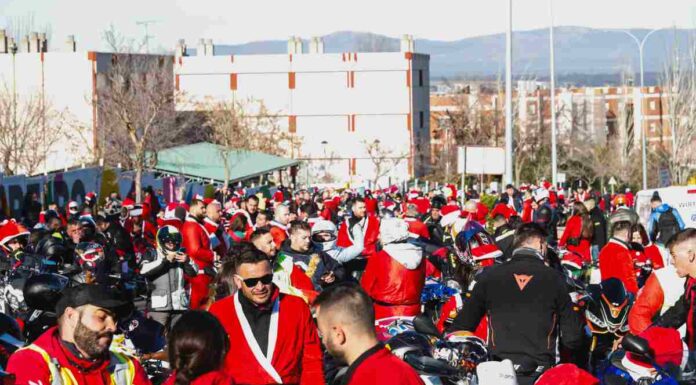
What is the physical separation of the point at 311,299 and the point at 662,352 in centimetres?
380

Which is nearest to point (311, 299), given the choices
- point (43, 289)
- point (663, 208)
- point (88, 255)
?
point (43, 289)

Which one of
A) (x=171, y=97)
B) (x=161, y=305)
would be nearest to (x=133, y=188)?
(x=171, y=97)

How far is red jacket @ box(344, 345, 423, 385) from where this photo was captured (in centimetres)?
600

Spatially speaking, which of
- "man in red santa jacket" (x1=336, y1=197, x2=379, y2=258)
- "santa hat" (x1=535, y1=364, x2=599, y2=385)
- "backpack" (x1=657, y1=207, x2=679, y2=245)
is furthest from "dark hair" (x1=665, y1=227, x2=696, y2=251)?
"backpack" (x1=657, y1=207, x2=679, y2=245)

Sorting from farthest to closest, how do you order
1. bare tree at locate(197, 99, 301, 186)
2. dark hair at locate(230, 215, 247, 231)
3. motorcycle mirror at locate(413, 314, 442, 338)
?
bare tree at locate(197, 99, 301, 186) → dark hair at locate(230, 215, 247, 231) → motorcycle mirror at locate(413, 314, 442, 338)

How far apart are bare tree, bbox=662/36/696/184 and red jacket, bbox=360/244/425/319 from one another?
5766 cm

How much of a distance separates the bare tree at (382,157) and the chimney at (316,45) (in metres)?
14.5

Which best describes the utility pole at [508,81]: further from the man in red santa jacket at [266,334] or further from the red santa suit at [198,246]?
the man in red santa jacket at [266,334]

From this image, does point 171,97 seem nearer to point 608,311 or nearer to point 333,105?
point 333,105

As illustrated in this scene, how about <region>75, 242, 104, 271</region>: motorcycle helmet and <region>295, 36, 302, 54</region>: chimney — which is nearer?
<region>75, 242, 104, 271</region>: motorcycle helmet

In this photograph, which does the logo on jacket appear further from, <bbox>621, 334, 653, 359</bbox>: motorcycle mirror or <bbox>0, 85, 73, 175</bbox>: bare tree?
<bbox>0, 85, 73, 175</bbox>: bare tree

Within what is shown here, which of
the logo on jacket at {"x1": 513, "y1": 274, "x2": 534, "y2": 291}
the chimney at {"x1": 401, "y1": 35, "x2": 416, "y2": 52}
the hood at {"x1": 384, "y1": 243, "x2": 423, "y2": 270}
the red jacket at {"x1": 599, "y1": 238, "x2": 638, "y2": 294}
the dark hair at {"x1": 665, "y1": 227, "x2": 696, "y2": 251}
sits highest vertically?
the chimney at {"x1": 401, "y1": 35, "x2": 416, "y2": 52}

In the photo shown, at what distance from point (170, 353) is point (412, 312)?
23.9 feet

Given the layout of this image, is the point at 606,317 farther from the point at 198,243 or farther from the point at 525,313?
the point at 198,243
